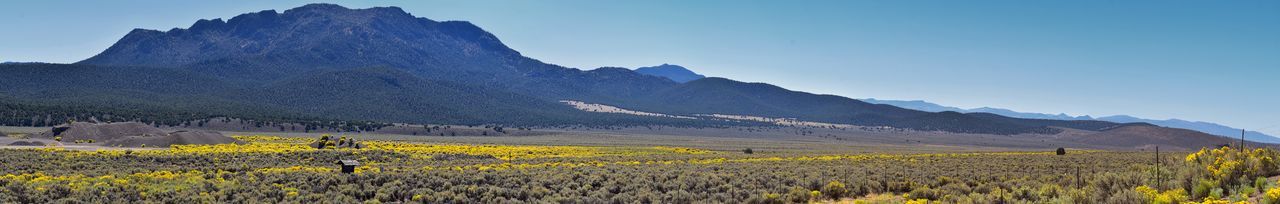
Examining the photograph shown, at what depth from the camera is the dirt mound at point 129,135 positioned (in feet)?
168

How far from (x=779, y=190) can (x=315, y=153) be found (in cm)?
2958

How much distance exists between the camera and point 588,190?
73.0ft

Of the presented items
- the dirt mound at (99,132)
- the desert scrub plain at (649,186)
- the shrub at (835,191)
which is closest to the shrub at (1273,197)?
the desert scrub plain at (649,186)

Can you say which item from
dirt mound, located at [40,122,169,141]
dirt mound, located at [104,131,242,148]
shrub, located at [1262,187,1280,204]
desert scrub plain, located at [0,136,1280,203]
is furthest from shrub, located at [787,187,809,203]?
dirt mound, located at [40,122,169,141]

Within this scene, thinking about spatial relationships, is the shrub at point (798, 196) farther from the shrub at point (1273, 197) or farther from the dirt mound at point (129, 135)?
the dirt mound at point (129, 135)

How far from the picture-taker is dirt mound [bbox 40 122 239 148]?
2020 inches

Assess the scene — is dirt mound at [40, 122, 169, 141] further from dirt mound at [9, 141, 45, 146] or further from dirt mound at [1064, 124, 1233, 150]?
dirt mound at [1064, 124, 1233, 150]

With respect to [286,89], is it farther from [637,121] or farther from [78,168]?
[78,168]

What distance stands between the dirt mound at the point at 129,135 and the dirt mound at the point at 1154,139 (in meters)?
125

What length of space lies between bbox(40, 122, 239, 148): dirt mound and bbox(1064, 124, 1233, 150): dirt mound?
409ft

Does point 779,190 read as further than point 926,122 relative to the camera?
No

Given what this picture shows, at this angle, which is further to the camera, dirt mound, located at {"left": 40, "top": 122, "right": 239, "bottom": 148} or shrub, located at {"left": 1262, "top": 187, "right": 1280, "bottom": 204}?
dirt mound, located at {"left": 40, "top": 122, "right": 239, "bottom": 148}

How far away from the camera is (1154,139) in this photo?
438 feet

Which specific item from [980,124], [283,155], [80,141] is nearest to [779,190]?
[283,155]
